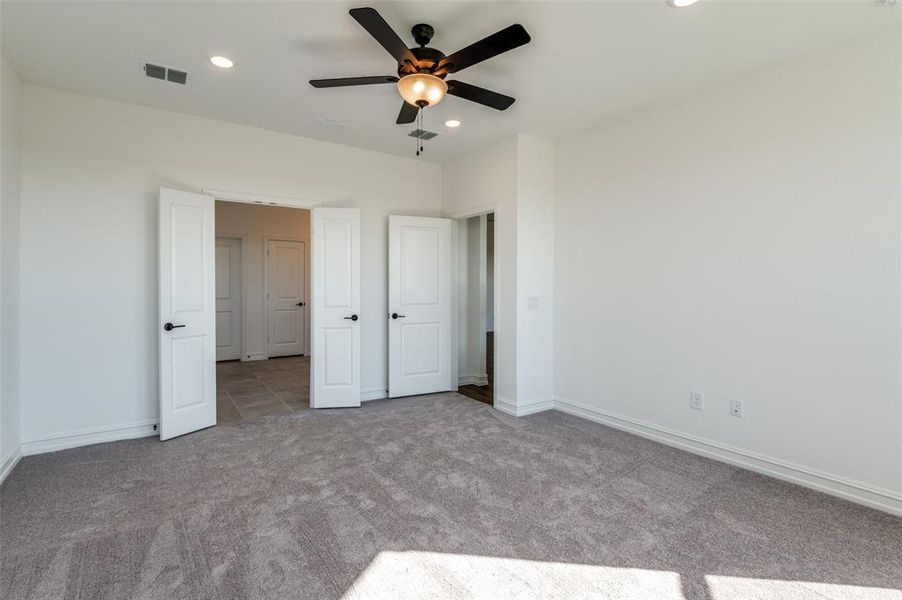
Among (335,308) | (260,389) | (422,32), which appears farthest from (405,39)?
(260,389)

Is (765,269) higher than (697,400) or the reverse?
higher

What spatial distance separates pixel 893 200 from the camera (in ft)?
7.86

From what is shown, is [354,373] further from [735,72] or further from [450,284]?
[735,72]

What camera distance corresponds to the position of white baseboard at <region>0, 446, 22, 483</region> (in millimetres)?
2762

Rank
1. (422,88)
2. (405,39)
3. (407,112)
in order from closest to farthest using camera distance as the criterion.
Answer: (422,88)
(405,39)
(407,112)

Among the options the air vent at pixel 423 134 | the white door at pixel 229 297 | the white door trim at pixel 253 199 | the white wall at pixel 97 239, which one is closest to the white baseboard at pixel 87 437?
the white wall at pixel 97 239

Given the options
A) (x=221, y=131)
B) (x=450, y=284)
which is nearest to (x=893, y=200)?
(x=450, y=284)

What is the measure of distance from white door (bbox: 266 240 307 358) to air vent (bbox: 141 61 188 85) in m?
4.56

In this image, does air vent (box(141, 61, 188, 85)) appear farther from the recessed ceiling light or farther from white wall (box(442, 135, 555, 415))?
white wall (box(442, 135, 555, 415))

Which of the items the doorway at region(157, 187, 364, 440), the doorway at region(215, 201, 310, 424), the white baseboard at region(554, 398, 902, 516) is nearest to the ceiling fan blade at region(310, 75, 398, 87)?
the doorway at region(157, 187, 364, 440)

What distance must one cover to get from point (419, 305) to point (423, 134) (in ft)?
6.16

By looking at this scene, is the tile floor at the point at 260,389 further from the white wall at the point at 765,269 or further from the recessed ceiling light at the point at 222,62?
the white wall at the point at 765,269

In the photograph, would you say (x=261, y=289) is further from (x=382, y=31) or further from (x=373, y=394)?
(x=382, y=31)

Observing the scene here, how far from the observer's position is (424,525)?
226cm
